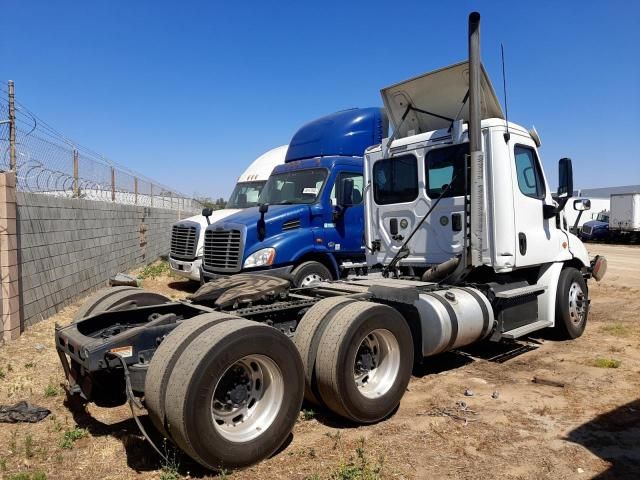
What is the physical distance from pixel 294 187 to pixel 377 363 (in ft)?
16.8

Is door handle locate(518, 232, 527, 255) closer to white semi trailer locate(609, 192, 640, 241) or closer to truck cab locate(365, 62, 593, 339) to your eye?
truck cab locate(365, 62, 593, 339)

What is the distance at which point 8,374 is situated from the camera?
18.0 feet

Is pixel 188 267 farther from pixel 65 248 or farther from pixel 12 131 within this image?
pixel 12 131

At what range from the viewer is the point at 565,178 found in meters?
6.64

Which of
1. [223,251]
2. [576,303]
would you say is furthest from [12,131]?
[576,303]

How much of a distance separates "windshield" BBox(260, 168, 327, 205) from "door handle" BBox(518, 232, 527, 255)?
11.8ft

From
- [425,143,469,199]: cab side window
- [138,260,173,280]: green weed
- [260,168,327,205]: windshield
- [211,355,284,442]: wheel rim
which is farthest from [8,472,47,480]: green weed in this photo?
[138,260,173,280]: green weed

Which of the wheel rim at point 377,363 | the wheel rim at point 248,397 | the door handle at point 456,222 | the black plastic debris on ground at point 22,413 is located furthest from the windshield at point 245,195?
the wheel rim at point 248,397

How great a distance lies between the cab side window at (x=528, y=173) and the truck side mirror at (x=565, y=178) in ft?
0.81

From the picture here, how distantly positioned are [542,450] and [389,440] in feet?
3.65

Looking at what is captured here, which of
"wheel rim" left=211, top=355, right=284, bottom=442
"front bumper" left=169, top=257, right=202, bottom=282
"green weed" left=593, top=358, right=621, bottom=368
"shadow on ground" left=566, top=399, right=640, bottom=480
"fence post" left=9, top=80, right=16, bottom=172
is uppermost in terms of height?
"fence post" left=9, top=80, right=16, bottom=172

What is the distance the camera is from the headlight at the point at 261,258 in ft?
26.2

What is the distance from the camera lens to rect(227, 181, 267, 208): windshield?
40.0ft

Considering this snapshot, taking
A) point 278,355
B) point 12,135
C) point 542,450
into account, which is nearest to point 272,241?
point 12,135
